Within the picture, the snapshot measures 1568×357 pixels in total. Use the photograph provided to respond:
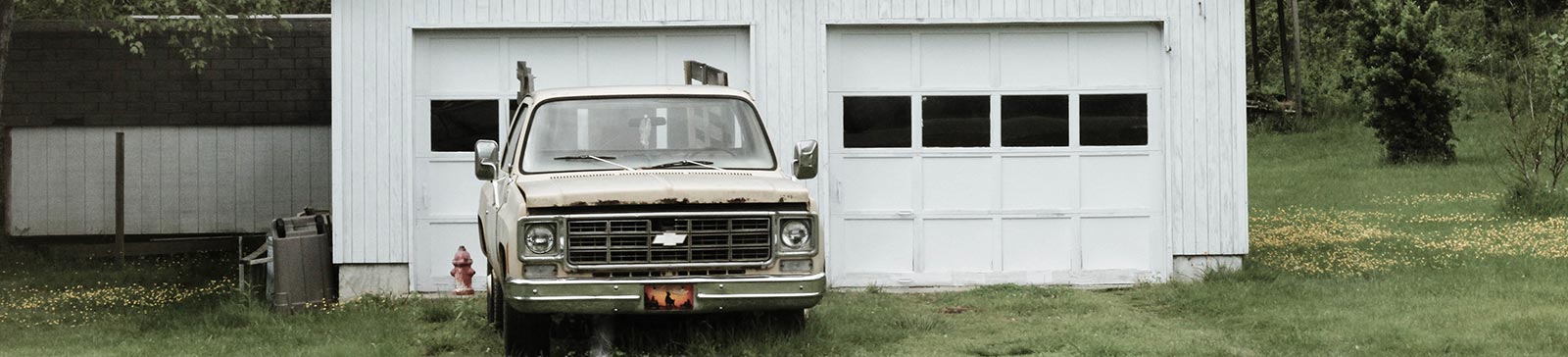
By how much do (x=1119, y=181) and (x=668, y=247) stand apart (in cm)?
594

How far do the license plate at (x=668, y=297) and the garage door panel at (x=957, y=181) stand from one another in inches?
205

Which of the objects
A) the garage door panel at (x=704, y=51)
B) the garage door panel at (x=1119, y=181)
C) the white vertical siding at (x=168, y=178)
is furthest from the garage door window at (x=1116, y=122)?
the white vertical siding at (x=168, y=178)

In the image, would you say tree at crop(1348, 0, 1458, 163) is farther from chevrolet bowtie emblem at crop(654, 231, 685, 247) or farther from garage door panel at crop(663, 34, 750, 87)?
chevrolet bowtie emblem at crop(654, 231, 685, 247)

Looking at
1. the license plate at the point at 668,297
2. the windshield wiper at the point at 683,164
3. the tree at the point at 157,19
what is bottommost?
the license plate at the point at 668,297

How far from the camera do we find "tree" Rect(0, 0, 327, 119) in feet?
46.0

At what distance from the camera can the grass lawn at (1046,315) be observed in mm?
10102

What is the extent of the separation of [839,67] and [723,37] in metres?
0.96

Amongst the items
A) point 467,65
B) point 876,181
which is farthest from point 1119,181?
point 467,65

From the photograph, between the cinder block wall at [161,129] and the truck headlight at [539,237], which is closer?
the truck headlight at [539,237]

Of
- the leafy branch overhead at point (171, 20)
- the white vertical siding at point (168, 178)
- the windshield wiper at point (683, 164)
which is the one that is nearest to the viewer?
the windshield wiper at point (683, 164)

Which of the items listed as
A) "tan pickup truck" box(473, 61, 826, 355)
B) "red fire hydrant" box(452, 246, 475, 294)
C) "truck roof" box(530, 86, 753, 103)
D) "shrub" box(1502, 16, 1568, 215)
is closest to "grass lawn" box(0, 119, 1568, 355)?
"red fire hydrant" box(452, 246, 475, 294)

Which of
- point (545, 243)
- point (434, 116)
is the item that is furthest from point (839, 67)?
point (545, 243)

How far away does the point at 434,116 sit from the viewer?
1389cm

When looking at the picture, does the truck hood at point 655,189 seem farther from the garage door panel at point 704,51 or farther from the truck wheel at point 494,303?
the garage door panel at point 704,51
